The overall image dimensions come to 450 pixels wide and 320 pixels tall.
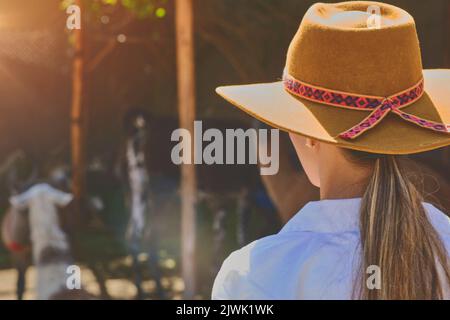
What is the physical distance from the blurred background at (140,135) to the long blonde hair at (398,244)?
3.14 m

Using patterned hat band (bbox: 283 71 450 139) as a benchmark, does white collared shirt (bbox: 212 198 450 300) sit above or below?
below

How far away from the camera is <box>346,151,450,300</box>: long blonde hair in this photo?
109 centimetres

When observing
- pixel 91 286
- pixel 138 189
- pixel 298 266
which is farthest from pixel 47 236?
pixel 298 266

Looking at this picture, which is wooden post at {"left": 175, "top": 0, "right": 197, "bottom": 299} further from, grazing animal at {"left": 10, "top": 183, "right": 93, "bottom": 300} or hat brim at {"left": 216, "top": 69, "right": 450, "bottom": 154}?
hat brim at {"left": 216, "top": 69, "right": 450, "bottom": 154}

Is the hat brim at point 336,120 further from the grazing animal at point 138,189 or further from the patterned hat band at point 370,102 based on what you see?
the grazing animal at point 138,189

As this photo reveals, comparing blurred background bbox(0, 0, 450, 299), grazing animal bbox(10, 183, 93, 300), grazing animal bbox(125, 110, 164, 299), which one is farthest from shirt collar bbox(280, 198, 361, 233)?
grazing animal bbox(125, 110, 164, 299)

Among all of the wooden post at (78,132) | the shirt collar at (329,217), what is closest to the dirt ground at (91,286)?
the wooden post at (78,132)

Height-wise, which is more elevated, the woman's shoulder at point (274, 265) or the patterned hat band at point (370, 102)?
the patterned hat band at point (370, 102)

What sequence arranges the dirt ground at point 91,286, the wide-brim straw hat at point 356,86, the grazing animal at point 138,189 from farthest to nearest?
the grazing animal at point 138,189 → the dirt ground at point 91,286 → the wide-brim straw hat at point 356,86

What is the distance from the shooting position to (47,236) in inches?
191

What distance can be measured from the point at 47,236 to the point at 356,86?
396cm

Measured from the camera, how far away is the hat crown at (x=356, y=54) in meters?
1.23

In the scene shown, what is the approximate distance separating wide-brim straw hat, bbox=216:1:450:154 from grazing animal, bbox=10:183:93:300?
355 cm
